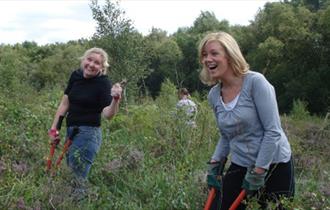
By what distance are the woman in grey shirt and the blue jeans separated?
1.54 m

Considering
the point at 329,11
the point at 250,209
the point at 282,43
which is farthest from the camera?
the point at 282,43

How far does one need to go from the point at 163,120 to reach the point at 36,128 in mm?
1461

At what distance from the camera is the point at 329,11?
2925 cm

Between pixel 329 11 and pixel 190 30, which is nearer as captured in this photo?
pixel 329 11

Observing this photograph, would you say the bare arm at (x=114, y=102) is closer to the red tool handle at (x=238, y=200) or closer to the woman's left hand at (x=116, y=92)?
the woman's left hand at (x=116, y=92)

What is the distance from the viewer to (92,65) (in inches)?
167

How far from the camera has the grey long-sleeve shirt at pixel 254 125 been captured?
275 centimetres

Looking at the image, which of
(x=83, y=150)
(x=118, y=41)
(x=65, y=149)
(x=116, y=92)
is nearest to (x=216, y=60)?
(x=116, y=92)

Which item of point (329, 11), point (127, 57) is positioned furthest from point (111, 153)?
point (329, 11)

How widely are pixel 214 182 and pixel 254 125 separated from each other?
Result: 0.50 meters

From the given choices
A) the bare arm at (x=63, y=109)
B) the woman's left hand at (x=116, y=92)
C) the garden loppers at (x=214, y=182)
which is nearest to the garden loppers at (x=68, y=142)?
the bare arm at (x=63, y=109)

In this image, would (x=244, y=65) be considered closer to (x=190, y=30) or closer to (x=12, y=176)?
(x=12, y=176)

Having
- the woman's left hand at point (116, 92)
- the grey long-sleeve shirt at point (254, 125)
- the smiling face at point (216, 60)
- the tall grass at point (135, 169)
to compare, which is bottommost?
the tall grass at point (135, 169)

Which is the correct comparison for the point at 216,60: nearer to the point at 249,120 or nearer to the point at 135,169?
the point at 249,120
